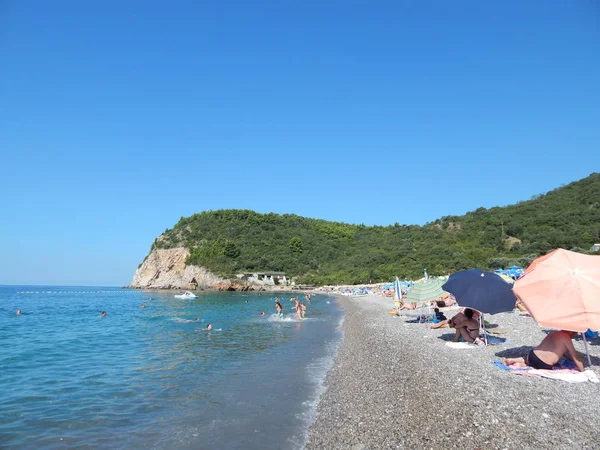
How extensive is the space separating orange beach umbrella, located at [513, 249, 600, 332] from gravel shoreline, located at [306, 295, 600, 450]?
119 cm

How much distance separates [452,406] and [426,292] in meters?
12.5

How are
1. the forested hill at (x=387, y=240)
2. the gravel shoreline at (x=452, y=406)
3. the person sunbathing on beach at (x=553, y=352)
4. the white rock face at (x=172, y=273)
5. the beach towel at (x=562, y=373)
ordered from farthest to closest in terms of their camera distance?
1. the white rock face at (x=172, y=273)
2. the forested hill at (x=387, y=240)
3. the person sunbathing on beach at (x=553, y=352)
4. the beach towel at (x=562, y=373)
5. the gravel shoreline at (x=452, y=406)

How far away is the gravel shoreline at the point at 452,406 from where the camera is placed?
5.46m

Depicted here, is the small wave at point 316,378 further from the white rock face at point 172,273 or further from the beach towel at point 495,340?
the white rock face at point 172,273

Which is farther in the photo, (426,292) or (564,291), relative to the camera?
(426,292)

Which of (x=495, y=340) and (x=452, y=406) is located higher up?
(x=495, y=340)

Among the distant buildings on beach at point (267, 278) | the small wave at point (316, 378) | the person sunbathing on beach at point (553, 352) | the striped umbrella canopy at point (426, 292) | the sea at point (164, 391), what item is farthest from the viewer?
the distant buildings on beach at point (267, 278)

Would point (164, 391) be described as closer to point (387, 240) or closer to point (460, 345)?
point (460, 345)

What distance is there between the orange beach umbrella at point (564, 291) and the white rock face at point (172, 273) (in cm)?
8950

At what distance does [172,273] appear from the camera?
105125 mm

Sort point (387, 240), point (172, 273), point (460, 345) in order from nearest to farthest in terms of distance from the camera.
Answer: point (460, 345)
point (387, 240)
point (172, 273)

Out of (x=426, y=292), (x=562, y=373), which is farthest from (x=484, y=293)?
(x=426, y=292)

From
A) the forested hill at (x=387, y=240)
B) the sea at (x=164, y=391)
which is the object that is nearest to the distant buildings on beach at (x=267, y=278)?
the forested hill at (x=387, y=240)

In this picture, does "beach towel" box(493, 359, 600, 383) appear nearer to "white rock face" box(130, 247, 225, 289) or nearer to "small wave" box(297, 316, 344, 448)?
"small wave" box(297, 316, 344, 448)
